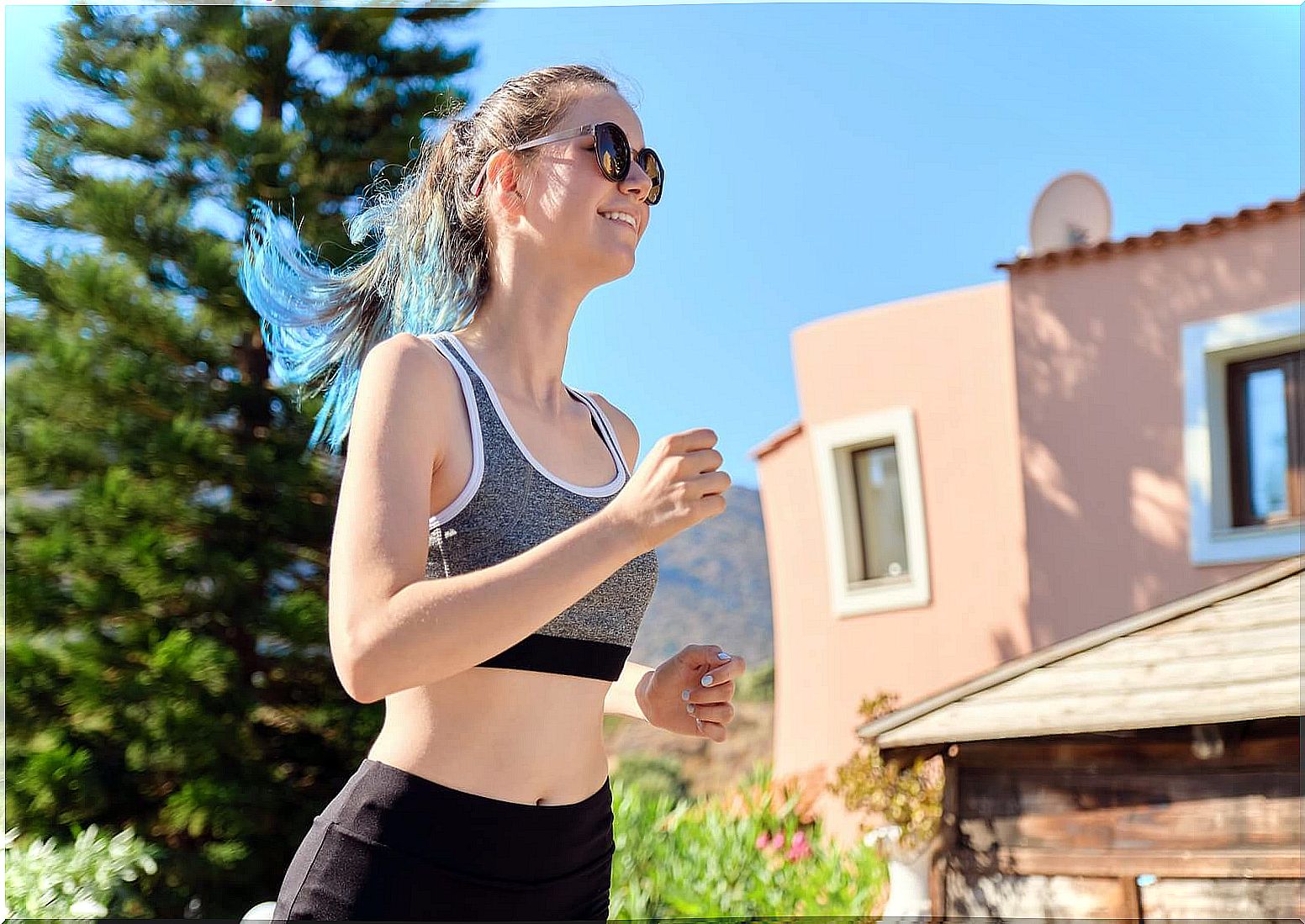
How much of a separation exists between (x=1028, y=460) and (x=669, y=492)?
6444 millimetres

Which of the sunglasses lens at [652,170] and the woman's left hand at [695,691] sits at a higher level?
the sunglasses lens at [652,170]

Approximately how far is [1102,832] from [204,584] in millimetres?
4565

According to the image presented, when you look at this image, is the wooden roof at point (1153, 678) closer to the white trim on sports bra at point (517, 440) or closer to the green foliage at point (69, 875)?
the green foliage at point (69, 875)

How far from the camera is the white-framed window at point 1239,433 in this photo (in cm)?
630

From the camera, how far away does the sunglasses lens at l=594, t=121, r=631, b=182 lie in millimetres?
1307

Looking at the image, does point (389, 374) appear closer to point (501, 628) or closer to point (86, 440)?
point (501, 628)

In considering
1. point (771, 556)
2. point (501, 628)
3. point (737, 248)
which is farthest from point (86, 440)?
point (737, 248)

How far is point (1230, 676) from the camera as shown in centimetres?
453

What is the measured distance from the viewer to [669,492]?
0.95 metres

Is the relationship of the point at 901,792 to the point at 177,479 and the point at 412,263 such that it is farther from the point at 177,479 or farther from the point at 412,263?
the point at 412,263

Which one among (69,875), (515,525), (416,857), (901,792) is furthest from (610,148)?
(901,792)

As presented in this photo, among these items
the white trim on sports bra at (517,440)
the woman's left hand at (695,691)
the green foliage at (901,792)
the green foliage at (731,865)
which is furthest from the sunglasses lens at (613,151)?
the green foliage at (731,865)

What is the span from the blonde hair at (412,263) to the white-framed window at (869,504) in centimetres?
609

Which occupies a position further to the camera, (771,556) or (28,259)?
(771,556)
